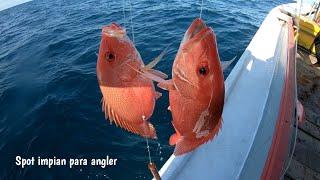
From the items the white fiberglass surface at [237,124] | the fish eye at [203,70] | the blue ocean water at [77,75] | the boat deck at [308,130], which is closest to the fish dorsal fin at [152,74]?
the fish eye at [203,70]

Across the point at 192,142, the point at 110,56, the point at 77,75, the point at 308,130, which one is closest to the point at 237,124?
the point at 308,130

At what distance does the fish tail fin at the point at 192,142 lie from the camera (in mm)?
1767

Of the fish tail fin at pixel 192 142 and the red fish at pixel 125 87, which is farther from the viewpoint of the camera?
the red fish at pixel 125 87

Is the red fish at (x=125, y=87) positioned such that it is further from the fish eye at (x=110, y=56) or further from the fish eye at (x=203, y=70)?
the fish eye at (x=203, y=70)

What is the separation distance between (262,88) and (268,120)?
0.84 m

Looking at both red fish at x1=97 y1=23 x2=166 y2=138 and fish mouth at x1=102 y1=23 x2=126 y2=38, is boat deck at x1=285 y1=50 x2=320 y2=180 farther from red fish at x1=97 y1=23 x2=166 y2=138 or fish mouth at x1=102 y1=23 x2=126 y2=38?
fish mouth at x1=102 y1=23 x2=126 y2=38

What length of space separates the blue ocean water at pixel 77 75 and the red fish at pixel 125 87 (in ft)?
9.19

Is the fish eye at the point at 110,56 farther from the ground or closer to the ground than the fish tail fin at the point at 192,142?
farther from the ground

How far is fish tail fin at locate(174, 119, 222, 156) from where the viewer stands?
5.80ft

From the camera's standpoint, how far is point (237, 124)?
3805 mm

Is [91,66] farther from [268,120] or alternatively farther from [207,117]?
[207,117]

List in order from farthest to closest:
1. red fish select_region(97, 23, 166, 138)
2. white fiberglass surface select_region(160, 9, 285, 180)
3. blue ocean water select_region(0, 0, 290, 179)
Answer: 1. blue ocean water select_region(0, 0, 290, 179)
2. white fiberglass surface select_region(160, 9, 285, 180)
3. red fish select_region(97, 23, 166, 138)

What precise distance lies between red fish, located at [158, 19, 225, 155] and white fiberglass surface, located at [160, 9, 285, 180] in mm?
1376

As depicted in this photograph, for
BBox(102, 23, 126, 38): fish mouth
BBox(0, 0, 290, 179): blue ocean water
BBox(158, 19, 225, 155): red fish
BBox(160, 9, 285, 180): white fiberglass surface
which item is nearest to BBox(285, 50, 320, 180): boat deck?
BBox(160, 9, 285, 180): white fiberglass surface
